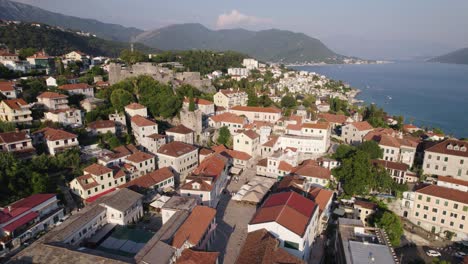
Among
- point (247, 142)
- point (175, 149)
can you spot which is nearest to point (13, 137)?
point (175, 149)

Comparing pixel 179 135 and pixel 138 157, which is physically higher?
pixel 179 135

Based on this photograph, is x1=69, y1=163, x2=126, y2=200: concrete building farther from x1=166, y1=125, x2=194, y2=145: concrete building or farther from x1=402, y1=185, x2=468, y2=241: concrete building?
x1=402, y1=185, x2=468, y2=241: concrete building

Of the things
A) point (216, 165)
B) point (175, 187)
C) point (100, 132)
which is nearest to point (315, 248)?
point (216, 165)

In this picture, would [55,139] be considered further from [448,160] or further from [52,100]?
[448,160]

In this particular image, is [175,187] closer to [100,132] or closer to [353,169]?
[100,132]

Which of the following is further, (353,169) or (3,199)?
(353,169)

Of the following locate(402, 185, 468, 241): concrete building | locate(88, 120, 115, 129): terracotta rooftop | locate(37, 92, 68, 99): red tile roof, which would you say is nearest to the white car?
locate(402, 185, 468, 241): concrete building

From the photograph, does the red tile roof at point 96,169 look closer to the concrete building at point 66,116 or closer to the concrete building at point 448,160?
the concrete building at point 66,116

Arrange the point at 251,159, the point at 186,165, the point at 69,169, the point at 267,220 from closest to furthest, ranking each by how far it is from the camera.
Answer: the point at 267,220 → the point at 69,169 → the point at 186,165 → the point at 251,159
